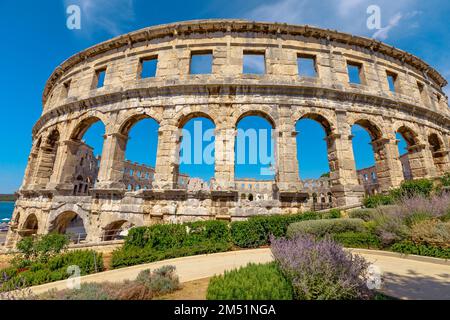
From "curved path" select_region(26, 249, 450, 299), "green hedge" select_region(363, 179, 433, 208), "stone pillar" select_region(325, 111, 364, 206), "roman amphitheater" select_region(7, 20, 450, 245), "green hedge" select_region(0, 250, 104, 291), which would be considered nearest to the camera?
"curved path" select_region(26, 249, 450, 299)

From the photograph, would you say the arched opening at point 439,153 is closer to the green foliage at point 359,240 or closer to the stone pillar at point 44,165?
the green foliage at point 359,240

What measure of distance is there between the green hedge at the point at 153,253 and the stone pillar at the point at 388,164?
35.2ft

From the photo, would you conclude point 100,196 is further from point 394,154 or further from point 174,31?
point 394,154

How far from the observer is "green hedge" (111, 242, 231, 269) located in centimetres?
623

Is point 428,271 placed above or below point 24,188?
below

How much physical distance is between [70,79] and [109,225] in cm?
1242

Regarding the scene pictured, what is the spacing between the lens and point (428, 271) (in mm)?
4363

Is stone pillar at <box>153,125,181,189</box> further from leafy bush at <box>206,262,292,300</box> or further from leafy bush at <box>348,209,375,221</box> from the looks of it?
leafy bush at <box>348,209,375,221</box>

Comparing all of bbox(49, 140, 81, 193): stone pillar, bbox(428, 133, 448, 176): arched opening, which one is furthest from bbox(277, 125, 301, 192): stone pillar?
bbox(49, 140, 81, 193): stone pillar

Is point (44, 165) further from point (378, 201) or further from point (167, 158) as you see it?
point (378, 201)

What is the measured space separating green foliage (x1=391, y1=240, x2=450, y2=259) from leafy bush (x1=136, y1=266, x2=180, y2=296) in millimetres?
5972

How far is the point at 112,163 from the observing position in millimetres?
11656
